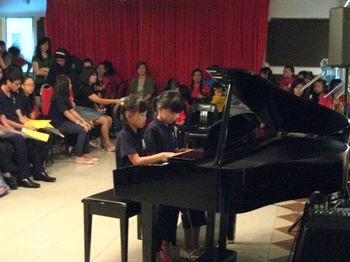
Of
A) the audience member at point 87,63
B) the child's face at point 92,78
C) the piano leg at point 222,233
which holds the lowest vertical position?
the piano leg at point 222,233

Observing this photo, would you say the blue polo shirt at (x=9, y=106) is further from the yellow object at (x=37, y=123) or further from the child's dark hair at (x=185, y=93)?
the child's dark hair at (x=185, y=93)

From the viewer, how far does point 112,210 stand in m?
3.10

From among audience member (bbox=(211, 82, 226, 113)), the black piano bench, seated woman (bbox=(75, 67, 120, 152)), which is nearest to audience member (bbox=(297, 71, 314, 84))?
audience member (bbox=(211, 82, 226, 113))

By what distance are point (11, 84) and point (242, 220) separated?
281cm

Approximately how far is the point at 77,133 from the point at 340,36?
362cm

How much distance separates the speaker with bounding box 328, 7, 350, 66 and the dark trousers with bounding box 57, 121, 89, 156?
344 centimetres

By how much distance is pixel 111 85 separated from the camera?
8945 mm

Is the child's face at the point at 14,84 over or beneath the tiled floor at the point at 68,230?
over

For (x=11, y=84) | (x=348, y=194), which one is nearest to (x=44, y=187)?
(x=11, y=84)

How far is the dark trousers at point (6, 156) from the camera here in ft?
17.0

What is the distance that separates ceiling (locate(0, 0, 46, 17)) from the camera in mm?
9672

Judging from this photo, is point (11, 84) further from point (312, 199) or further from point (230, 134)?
point (312, 199)

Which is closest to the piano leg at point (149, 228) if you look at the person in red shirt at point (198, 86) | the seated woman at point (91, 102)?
the seated woman at point (91, 102)

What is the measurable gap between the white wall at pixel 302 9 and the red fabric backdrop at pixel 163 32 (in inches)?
9.7
